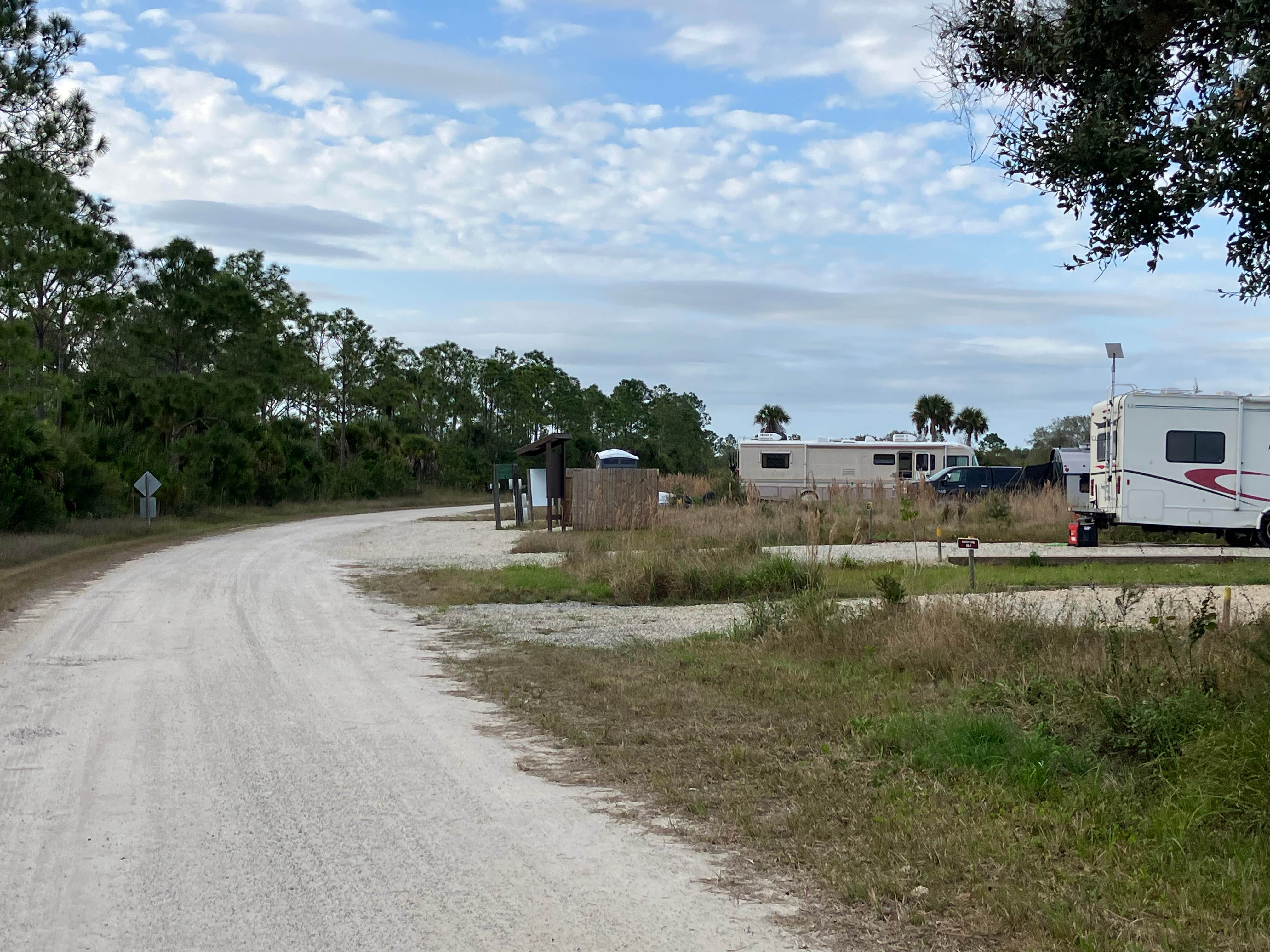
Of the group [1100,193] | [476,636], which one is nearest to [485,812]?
[1100,193]

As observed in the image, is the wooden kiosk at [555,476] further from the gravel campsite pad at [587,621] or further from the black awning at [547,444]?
the gravel campsite pad at [587,621]

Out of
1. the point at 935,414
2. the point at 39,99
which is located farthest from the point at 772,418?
the point at 39,99

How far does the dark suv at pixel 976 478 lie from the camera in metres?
35.9

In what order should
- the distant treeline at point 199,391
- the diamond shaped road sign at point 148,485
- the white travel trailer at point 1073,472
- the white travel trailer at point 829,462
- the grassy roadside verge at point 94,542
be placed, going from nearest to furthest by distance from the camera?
1. the grassy roadside verge at point 94,542
2. the distant treeline at point 199,391
3. the diamond shaped road sign at point 148,485
4. the white travel trailer at point 1073,472
5. the white travel trailer at point 829,462

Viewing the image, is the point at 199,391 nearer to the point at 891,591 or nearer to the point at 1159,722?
the point at 891,591

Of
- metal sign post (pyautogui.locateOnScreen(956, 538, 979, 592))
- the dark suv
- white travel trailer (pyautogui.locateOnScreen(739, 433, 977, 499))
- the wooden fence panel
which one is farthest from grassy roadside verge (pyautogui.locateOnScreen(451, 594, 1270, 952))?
white travel trailer (pyautogui.locateOnScreen(739, 433, 977, 499))

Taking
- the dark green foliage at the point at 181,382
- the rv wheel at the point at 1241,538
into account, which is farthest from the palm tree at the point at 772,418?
the rv wheel at the point at 1241,538

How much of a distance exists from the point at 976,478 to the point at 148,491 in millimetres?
24357

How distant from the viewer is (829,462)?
1633 inches

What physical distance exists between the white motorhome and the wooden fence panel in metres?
11.7

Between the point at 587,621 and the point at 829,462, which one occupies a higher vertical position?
the point at 829,462

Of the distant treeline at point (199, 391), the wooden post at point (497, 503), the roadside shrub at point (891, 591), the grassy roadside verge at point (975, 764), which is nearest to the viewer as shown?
the grassy roadside verge at point (975, 764)

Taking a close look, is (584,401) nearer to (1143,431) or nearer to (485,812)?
(1143,431)

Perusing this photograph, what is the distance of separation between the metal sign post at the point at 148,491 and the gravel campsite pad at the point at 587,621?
19.9m
